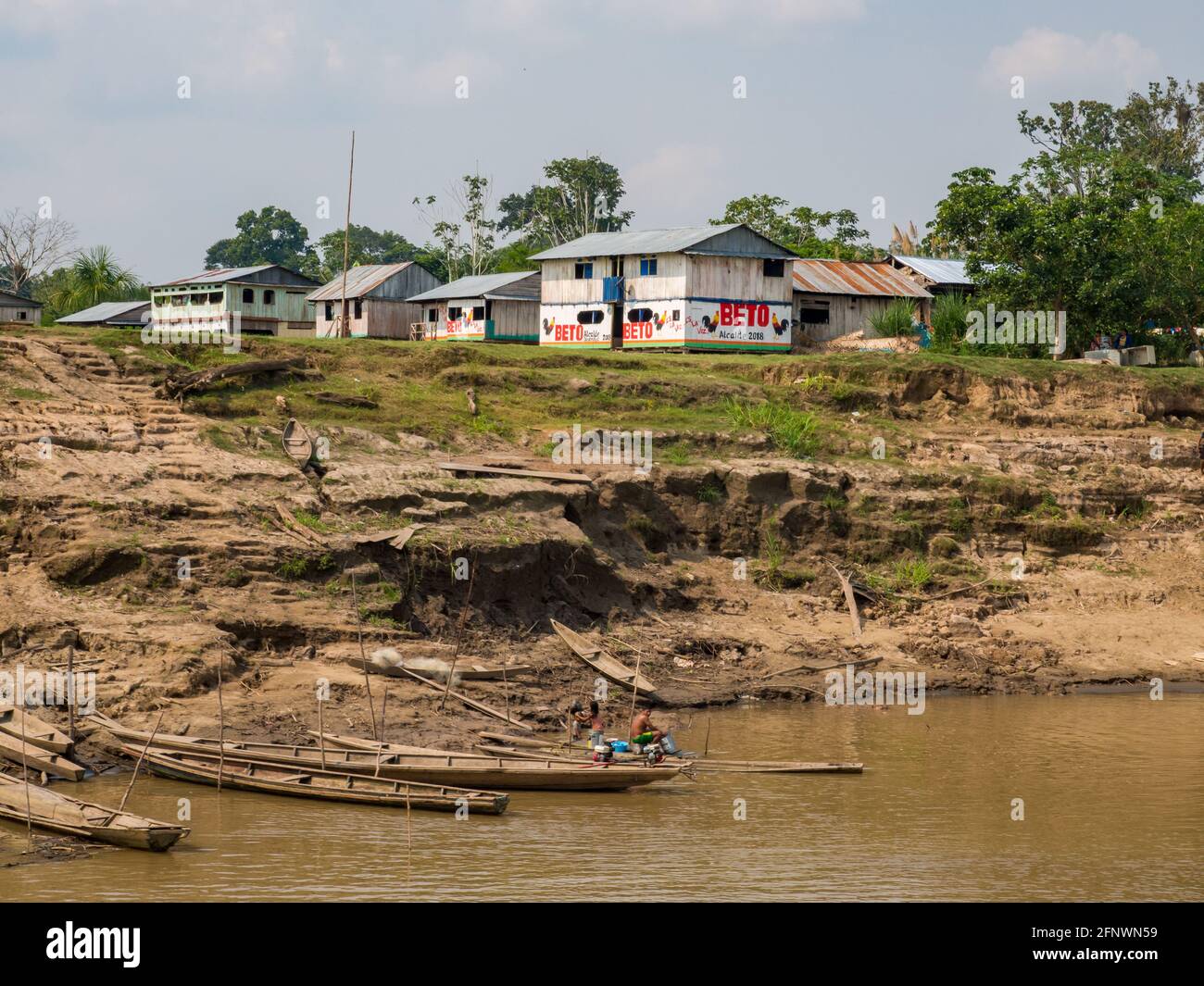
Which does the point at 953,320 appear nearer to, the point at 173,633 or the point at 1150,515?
the point at 1150,515

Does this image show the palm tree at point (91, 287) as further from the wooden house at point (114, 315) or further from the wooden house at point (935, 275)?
the wooden house at point (935, 275)

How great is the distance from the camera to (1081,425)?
123 ft

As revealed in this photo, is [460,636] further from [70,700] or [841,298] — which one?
[841,298]

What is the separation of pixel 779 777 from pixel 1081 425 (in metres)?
20.9

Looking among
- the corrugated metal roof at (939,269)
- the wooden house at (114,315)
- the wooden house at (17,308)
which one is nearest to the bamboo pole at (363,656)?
the corrugated metal roof at (939,269)

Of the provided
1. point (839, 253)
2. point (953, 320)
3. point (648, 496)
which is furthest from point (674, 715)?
point (839, 253)

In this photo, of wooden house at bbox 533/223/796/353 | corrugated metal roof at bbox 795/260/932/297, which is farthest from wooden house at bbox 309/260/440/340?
corrugated metal roof at bbox 795/260/932/297

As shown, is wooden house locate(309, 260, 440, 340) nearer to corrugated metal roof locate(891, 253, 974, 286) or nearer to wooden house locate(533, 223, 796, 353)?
wooden house locate(533, 223, 796, 353)

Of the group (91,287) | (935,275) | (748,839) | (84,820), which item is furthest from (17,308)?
(748,839)

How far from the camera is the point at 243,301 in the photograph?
5919 cm

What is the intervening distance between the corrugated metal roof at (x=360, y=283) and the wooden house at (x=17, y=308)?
52.0 feet

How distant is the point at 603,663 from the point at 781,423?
1096 cm

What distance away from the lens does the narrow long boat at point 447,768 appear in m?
18.6

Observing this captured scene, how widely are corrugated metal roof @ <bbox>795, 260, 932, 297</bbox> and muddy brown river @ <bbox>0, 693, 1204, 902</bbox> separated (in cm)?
2877
